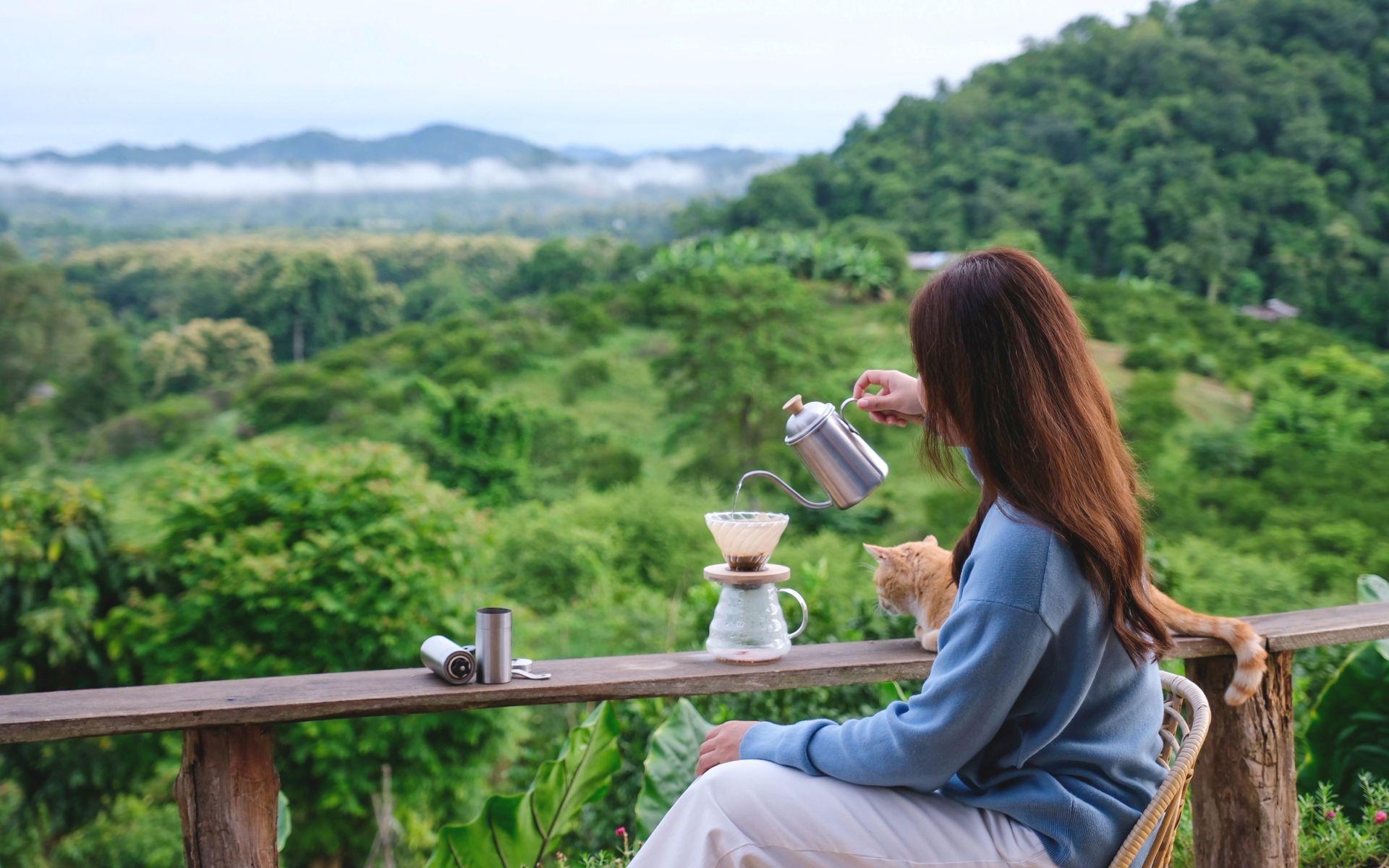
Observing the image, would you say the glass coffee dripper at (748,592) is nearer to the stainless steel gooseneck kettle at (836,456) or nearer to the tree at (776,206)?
the stainless steel gooseneck kettle at (836,456)

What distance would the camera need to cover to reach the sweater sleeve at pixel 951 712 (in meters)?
1.10

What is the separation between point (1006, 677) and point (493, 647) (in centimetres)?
78

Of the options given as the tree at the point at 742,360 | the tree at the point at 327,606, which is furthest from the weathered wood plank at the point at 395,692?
the tree at the point at 742,360

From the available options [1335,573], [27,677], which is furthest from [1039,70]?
[27,677]

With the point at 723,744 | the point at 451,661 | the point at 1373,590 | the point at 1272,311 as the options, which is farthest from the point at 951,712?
the point at 1272,311

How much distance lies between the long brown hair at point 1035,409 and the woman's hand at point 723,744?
43cm

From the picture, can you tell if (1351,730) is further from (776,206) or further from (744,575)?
(776,206)

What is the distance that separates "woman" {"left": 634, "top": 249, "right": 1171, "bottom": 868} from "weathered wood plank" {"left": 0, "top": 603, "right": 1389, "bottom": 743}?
0.39 meters

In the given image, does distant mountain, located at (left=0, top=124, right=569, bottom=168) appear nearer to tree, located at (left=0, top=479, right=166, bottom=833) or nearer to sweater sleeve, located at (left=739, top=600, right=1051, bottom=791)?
tree, located at (left=0, top=479, right=166, bottom=833)

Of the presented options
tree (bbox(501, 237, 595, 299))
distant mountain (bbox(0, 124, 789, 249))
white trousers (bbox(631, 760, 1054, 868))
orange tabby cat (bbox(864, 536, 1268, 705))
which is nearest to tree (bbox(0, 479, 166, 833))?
orange tabby cat (bbox(864, 536, 1268, 705))

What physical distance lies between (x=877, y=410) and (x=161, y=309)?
1473 inches

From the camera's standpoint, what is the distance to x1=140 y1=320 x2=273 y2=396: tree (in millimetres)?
29453

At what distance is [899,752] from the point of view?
1146mm

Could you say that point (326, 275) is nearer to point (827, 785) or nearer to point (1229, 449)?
point (1229, 449)
